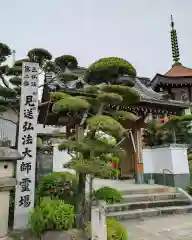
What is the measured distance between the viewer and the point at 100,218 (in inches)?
147

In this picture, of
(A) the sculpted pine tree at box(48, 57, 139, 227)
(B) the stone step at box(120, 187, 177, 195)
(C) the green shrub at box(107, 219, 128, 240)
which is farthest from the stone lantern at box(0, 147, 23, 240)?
(B) the stone step at box(120, 187, 177, 195)

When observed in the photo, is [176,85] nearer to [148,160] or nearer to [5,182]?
[148,160]

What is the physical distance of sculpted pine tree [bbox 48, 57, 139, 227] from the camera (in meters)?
4.71

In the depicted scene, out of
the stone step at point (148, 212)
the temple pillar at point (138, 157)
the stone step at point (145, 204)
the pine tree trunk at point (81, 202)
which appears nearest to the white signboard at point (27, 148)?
the pine tree trunk at point (81, 202)

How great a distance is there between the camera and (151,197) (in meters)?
7.62

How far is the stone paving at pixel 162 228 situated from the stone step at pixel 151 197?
1087mm

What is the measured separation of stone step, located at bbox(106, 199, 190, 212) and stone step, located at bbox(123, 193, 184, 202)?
27 centimetres

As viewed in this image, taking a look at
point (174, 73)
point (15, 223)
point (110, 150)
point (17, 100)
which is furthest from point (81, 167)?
point (174, 73)

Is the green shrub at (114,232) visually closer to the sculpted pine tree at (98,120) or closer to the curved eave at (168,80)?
the sculpted pine tree at (98,120)

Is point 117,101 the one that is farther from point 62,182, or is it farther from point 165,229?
point 165,229

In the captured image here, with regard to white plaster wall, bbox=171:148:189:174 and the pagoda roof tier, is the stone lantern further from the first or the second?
the pagoda roof tier

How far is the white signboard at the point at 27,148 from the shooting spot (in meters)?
5.16

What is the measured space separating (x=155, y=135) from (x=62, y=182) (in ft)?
22.0

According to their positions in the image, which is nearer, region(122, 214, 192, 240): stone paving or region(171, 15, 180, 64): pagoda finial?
region(122, 214, 192, 240): stone paving
